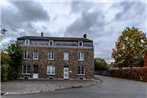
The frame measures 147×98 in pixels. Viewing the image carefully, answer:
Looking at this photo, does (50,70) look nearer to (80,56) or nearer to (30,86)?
(80,56)

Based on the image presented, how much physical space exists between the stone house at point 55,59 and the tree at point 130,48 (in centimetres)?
1453

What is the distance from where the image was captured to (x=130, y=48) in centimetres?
6706

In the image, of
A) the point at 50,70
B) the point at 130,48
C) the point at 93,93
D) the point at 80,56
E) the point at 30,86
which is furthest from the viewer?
the point at 130,48

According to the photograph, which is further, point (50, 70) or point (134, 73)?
point (134, 73)

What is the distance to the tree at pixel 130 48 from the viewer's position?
6650 cm

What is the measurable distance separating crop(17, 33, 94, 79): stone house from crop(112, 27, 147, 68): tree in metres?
14.5

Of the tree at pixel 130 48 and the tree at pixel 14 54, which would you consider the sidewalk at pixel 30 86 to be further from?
the tree at pixel 130 48

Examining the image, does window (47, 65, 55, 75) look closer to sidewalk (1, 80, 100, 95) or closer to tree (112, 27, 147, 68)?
sidewalk (1, 80, 100, 95)

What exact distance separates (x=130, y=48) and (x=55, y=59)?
20.6 m

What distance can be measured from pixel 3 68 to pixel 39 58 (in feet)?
47.7

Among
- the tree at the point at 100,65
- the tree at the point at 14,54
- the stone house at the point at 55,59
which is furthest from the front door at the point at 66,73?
the tree at the point at 100,65

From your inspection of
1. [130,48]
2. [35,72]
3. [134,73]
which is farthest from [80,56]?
[130,48]

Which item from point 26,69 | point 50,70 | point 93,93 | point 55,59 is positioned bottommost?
point 93,93

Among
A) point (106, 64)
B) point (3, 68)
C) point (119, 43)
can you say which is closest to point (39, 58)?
point (3, 68)
